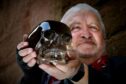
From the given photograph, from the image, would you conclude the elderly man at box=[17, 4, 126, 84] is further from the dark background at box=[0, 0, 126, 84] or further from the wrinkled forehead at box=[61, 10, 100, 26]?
the dark background at box=[0, 0, 126, 84]

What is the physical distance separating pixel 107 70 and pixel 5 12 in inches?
59.4

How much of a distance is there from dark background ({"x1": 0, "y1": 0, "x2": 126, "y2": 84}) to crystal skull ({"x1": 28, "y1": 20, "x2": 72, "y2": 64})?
1042 millimetres

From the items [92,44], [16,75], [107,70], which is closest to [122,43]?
[92,44]

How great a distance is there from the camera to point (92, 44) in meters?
1.50

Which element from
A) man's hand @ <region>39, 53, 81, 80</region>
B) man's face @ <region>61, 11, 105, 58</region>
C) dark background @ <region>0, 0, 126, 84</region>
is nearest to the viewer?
man's hand @ <region>39, 53, 81, 80</region>

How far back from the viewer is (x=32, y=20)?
7.46ft

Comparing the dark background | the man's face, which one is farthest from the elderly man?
the dark background

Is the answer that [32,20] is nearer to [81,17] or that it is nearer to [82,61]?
[81,17]

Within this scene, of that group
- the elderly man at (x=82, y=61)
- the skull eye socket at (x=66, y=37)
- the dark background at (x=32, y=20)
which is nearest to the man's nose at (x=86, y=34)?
the elderly man at (x=82, y=61)

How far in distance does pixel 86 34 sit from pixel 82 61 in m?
0.14

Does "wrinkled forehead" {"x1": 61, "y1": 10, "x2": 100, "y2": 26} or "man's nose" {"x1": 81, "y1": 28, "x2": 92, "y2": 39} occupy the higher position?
"wrinkled forehead" {"x1": 61, "y1": 10, "x2": 100, "y2": 26}

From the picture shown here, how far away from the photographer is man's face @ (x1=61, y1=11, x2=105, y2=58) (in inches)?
58.1

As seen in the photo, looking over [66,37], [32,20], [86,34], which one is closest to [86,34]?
[86,34]

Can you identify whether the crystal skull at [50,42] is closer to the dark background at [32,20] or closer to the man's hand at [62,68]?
the man's hand at [62,68]
